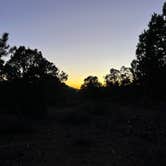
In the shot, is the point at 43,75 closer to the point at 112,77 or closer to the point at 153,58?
the point at 153,58

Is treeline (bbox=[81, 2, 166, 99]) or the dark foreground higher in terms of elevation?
treeline (bbox=[81, 2, 166, 99])

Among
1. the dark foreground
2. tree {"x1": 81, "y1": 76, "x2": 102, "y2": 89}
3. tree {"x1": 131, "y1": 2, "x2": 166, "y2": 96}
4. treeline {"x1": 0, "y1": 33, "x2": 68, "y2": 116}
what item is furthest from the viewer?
tree {"x1": 81, "y1": 76, "x2": 102, "y2": 89}

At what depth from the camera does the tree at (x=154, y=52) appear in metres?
39.2

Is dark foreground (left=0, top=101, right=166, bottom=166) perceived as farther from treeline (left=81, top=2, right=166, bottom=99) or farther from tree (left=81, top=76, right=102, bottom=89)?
tree (left=81, top=76, right=102, bottom=89)

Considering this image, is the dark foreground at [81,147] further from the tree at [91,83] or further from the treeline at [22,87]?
the tree at [91,83]

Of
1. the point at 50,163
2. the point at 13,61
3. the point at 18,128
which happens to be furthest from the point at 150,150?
the point at 13,61

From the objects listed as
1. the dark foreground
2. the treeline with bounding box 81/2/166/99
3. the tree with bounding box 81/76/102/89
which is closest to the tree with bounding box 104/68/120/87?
the tree with bounding box 81/76/102/89

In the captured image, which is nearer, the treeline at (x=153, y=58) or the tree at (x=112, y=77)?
the treeline at (x=153, y=58)

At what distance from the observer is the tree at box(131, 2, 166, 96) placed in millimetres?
39250

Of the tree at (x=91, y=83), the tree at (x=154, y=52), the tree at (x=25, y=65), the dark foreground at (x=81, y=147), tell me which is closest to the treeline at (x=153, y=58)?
the tree at (x=154, y=52)

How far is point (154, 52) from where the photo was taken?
130 feet

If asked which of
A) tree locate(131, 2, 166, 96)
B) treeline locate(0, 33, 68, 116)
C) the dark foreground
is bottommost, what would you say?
the dark foreground

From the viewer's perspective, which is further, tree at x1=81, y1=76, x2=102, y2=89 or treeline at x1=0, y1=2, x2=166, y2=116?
tree at x1=81, y1=76, x2=102, y2=89

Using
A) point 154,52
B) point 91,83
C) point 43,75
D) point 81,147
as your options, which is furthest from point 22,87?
point 91,83
